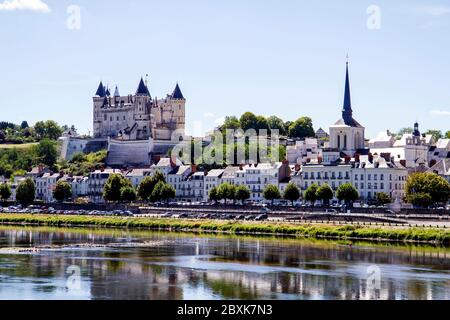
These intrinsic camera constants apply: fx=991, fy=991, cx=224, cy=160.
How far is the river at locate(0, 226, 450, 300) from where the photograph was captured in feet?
111

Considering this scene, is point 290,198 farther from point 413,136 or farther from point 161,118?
point 161,118

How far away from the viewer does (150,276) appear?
3812cm

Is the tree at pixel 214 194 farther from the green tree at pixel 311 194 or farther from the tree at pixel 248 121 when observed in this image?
the tree at pixel 248 121

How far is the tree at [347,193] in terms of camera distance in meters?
72.4

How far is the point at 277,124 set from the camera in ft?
435

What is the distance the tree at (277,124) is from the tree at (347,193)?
56248 mm

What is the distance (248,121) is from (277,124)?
6.86 meters

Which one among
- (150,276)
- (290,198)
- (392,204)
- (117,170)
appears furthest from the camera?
(117,170)

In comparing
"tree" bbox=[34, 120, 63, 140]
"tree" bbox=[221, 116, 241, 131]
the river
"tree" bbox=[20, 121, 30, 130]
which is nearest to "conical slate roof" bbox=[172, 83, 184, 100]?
"tree" bbox=[221, 116, 241, 131]

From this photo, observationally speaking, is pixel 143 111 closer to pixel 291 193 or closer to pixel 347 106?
pixel 347 106

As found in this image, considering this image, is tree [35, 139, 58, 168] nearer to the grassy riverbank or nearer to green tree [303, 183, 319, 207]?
the grassy riverbank

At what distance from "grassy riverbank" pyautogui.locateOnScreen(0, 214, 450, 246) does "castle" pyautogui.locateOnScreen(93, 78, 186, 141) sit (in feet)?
145

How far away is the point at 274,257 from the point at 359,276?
304 inches

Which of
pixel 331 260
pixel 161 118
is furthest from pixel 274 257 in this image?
pixel 161 118
